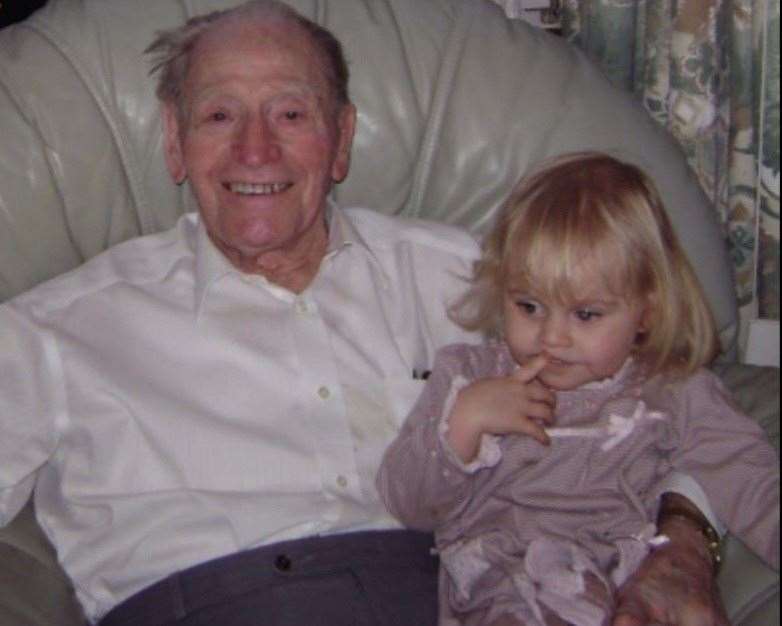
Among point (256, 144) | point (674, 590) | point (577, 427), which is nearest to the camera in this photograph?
point (674, 590)

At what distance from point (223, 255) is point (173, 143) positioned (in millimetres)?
170

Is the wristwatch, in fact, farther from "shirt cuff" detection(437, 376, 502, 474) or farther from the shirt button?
the shirt button

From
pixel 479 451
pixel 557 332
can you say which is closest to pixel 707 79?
pixel 557 332

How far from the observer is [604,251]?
1387 millimetres

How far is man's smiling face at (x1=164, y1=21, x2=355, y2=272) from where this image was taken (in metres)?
1.58

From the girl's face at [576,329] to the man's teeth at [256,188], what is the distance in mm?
340

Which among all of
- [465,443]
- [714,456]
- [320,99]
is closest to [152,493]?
[465,443]

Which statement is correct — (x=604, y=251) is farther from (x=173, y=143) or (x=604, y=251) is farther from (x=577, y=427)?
(x=173, y=143)

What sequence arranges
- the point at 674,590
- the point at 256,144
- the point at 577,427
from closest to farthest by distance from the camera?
1. the point at 674,590
2. the point at 577,427
3. the point at 256,144

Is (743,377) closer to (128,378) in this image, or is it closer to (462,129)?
(462,129)

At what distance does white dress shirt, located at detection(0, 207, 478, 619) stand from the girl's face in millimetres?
214

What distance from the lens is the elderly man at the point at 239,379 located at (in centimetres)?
145

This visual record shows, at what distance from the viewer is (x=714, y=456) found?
4.66 feet

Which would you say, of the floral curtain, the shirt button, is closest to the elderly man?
the shirt button
